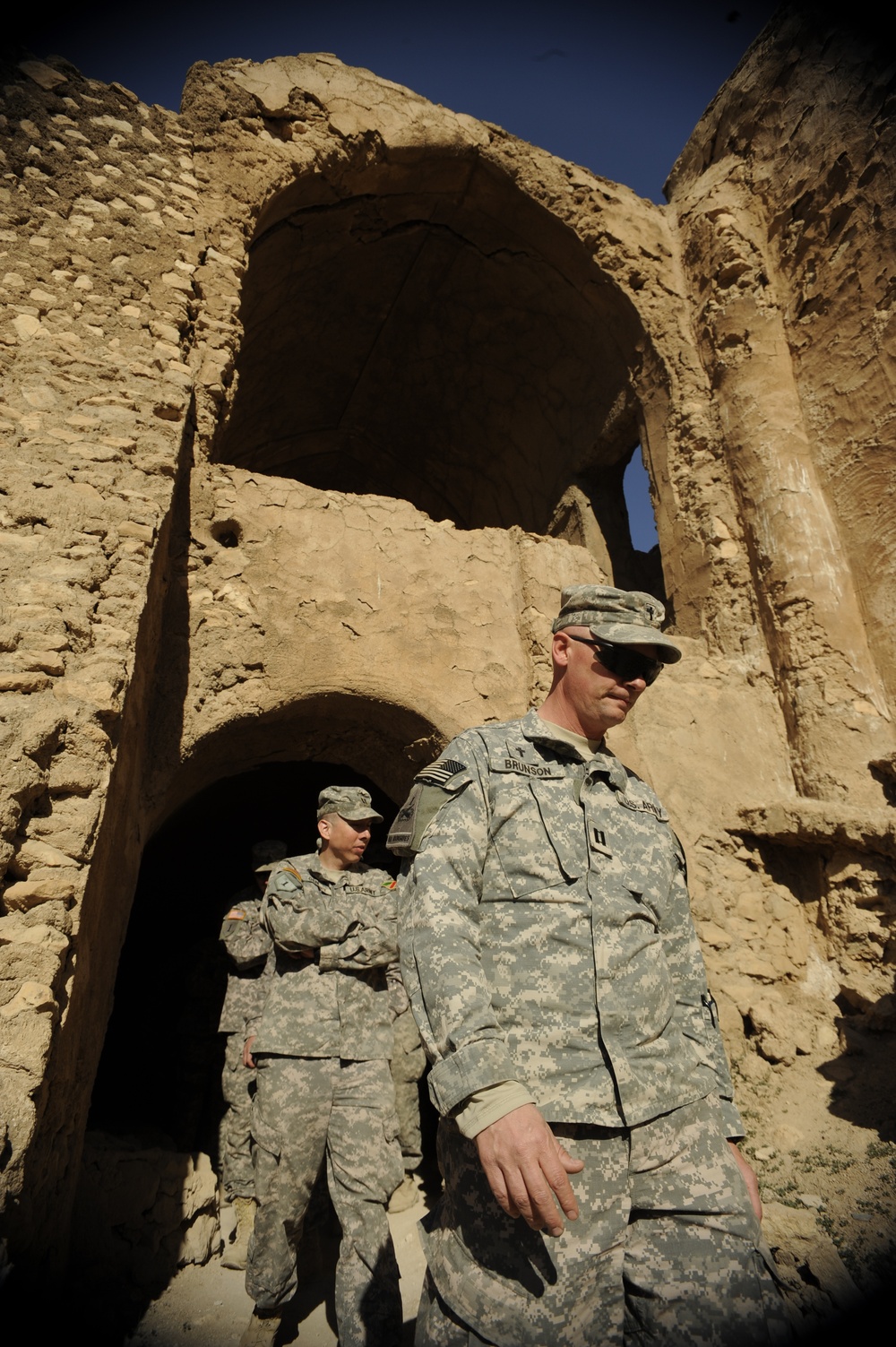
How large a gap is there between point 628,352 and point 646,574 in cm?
198

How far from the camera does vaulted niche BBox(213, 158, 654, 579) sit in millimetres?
6152

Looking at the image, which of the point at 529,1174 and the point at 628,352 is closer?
the point at 529,1174

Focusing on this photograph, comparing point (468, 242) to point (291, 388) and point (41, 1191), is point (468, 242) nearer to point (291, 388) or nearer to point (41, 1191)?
point (291, 388)

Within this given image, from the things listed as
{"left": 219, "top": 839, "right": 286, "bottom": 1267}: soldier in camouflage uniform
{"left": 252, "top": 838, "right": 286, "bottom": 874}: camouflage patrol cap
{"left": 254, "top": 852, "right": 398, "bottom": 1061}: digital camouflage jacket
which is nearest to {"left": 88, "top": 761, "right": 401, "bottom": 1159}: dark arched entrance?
{"left": 252, "top": 838, "right": 286, "bottom": 874}: camouflage patrol cap

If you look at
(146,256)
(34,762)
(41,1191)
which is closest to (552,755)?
(34,762)

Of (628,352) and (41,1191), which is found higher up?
(628,352)

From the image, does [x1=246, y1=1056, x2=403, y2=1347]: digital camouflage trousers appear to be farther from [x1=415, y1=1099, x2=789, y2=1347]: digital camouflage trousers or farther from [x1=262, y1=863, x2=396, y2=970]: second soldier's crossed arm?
[x1=415, y1=1099, x2=789, y2=1347]: digital camouflage trousers

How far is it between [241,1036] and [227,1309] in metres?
1.47

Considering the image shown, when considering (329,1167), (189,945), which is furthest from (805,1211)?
(189,945)

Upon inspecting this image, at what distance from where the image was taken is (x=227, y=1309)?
10.3ft

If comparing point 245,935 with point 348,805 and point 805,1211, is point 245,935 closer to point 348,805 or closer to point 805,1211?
point 348,805

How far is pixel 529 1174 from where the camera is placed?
131 centimetres

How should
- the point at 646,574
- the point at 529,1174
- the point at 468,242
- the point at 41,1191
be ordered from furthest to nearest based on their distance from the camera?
the point at 646,574 < the point at 468,242 < the point at 41,1191 < the point at 529,1174

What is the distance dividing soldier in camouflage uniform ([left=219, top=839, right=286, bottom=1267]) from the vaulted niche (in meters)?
3.29
